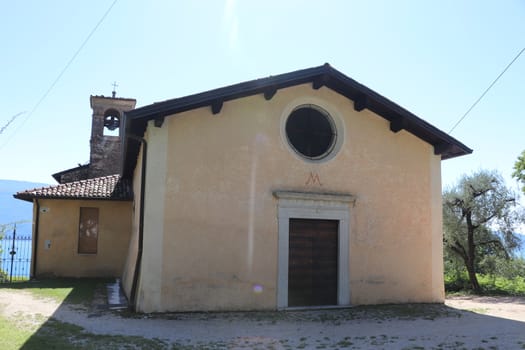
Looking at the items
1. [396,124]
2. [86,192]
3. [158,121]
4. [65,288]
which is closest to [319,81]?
[396,124]

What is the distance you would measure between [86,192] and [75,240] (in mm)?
1573

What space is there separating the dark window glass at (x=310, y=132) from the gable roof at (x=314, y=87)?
659 mm

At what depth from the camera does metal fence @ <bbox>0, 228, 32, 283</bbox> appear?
15367 mm

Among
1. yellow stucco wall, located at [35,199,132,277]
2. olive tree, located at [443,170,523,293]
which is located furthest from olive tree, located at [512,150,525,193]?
yellow stucco wall, located at [35,199,132,277]

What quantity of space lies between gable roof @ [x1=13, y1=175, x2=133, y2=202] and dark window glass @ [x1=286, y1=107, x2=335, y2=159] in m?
6.60

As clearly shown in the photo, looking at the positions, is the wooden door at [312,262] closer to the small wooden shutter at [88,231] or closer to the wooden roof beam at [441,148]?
the wooden roof beam at [441,148]

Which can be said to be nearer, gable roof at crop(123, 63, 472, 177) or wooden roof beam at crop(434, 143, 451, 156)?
gable roof at crop(123, 63, 472, 177)

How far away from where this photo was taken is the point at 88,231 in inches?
598

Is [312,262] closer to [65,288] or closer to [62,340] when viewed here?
[62,340]

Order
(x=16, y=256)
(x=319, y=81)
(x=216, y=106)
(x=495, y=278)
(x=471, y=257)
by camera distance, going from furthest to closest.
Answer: (x=495, y=278)
(x=16, y=256)
(x=471, y=257)
(x=319, y=81)
(x=216, y=106)

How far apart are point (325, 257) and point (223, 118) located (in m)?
3.70

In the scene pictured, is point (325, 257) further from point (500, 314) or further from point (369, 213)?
point (500, 314)

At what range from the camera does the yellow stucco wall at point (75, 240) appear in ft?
48.4

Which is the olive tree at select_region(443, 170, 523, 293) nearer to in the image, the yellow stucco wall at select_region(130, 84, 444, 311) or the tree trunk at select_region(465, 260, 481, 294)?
the tree trunk at select_region(465, 260, 481, 294)
